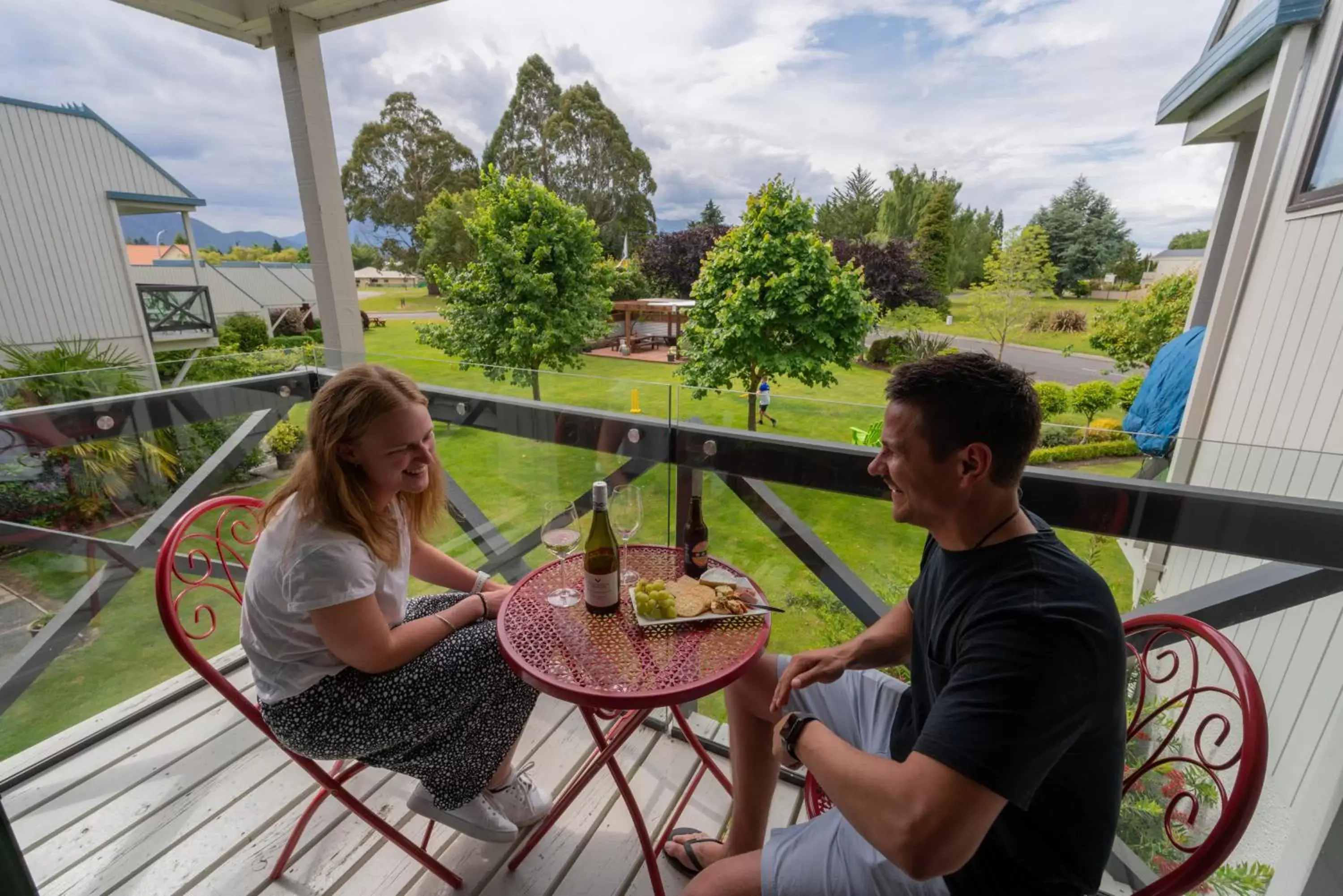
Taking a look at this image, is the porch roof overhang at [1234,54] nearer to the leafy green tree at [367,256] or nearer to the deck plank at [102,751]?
the deck plank at [102,751]

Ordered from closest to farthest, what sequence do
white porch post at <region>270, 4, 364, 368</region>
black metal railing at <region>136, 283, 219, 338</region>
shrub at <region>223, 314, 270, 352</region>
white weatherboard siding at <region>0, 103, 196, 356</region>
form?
white porch post at <region>270, 4, 364, 368</region>
white weatherboard siding at <region>0, 103, 196, 356</region>
black metal railing at <region>136, 283, 219, 338</region>
shrub at <region>223, 314, 270, 352</region>

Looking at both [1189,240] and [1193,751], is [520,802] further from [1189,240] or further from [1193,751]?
[1189,240]

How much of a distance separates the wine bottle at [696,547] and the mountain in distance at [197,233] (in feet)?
19.5

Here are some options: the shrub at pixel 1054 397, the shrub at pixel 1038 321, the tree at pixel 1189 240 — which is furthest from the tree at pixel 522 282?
the tree at pixel 1189 240

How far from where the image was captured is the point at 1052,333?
1314cm

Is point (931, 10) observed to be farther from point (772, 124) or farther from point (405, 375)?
point (405, 375)

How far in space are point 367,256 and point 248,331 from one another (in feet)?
31.8

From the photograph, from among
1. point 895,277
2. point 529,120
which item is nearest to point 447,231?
point 529,120

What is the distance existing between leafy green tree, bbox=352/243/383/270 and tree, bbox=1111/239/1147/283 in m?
23.3

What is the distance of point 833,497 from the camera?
5.87ft

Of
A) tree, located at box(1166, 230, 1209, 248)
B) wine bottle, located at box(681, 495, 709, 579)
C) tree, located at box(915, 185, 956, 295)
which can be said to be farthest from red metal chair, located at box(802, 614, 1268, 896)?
tree, located at box(1166, 230, 1209, 248)

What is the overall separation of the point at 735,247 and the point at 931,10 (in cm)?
839

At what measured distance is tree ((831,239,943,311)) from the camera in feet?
47.3

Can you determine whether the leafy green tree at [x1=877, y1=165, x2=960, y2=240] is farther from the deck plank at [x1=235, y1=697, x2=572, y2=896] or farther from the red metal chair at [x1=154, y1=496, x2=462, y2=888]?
the deck plank at [x1=235, y1=697, x2=572, y2=896]
